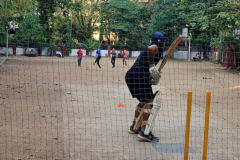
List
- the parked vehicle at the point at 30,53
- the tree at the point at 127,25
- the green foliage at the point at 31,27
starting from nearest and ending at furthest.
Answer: the green foliage at the point at 31,27
the tree at the point at 127,25
the parked vehicle at the point at 30,53

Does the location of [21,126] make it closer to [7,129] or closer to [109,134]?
[7,129]

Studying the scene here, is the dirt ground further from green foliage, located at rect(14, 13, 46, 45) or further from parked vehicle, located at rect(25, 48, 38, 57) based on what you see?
green foliage, located at rect(14, 13, 46, 45)

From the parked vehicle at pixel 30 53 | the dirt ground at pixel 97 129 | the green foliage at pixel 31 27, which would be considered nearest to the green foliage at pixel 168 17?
the dirt ground at pixel 97 129

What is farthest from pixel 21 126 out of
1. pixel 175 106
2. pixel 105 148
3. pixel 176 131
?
pixel 175 106

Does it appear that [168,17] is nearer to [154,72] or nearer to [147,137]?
[154,72]

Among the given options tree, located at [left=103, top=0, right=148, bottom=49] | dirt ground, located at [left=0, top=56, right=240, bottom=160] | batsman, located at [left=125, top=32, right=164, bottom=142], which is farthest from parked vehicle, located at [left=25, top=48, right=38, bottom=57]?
batsman, located at [left=125, top=32, right=164, bottom=142]

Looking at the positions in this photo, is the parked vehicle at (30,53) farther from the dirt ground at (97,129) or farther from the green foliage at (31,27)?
the dirt ground at (97,129)

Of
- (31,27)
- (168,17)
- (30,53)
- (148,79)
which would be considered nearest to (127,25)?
(31,27)

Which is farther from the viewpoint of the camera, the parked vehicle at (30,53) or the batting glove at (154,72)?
the parked vehicle at (30,53)

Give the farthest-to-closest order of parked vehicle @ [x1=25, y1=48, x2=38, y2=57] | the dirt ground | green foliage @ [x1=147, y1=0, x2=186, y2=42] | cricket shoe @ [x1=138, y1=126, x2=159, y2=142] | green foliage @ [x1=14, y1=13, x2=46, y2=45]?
parked vehicle @ [x1=25, y1=48, x2=38, y2=57]
green foliage @ [x1=147, y1=0, x2=186, y2=42]
green foliage @ [x1=14, y1=13, x2=46, y2=45]
cricket shoe @ [x1=138, y1=126, x2=159, y2=142]
the dirt ground

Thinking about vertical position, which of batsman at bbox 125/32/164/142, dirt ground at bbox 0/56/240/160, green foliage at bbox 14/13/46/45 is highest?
green foliage at bbox 14/13/46/45

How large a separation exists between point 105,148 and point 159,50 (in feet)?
6.59

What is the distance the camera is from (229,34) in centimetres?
2178

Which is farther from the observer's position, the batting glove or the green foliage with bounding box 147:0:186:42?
the green foliage with bounding box 147:0:186:42
